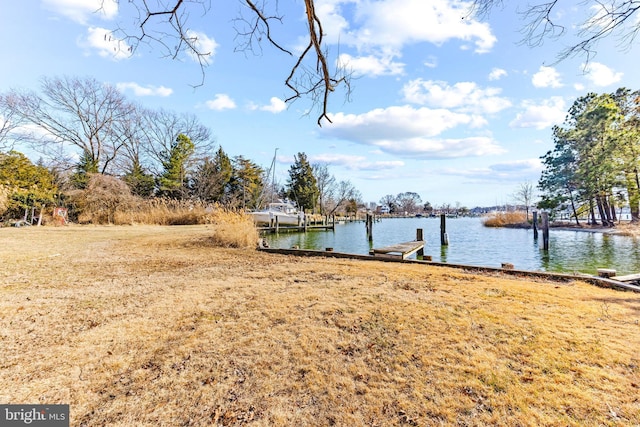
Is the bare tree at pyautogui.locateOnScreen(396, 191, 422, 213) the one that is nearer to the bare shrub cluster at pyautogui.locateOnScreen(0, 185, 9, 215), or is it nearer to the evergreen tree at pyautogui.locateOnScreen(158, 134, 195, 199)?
the evergreen tree at pyautogui.locateOnScreen(158, 134, 195, 199)

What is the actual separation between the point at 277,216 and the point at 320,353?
18.1 m

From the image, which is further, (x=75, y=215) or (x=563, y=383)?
(x=75, y=215)

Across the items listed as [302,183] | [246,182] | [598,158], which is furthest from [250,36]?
[302,183]

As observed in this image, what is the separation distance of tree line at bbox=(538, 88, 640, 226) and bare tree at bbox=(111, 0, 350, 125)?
20684 millimetres

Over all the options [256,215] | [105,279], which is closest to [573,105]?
[256,215]

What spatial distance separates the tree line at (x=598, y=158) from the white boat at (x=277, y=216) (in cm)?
2015

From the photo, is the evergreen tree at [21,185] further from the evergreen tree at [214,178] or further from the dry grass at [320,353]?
the dry grass at [320,353]

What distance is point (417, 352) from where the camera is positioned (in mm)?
2217

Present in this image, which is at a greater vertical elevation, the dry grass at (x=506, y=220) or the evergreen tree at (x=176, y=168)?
the evergreen tree at (x=176, y=168)

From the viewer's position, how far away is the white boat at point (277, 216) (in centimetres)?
1975

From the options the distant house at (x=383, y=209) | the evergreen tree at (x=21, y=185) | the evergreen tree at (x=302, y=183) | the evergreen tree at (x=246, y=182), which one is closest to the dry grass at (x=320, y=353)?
the evergreen tree at (x=21, y=185)

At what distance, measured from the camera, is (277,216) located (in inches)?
789

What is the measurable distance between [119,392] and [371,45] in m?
4.48

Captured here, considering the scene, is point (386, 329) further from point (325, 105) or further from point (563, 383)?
point (325, 105)
